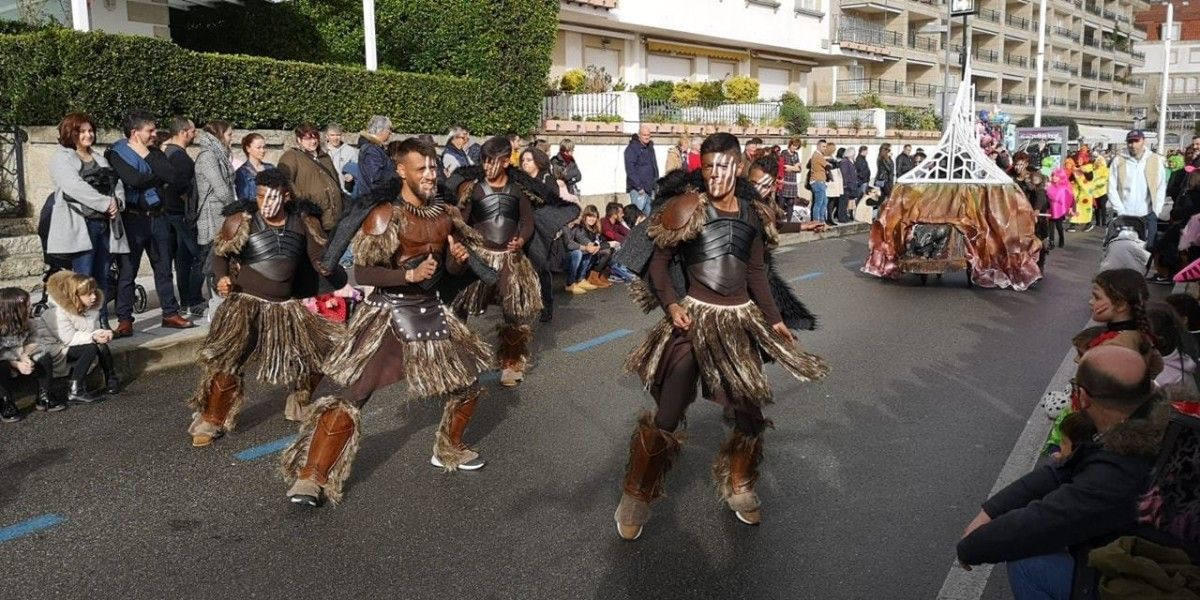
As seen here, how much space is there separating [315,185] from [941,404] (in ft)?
20.6

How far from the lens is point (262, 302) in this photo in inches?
240

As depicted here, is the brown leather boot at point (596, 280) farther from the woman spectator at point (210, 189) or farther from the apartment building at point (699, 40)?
the apartment building at point (699, 40)

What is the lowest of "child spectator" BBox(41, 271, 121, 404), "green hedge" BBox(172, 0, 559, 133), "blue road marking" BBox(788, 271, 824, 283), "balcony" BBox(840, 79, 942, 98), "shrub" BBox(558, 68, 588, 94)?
"blue road marking" BBox(788, 271, 824, 283)

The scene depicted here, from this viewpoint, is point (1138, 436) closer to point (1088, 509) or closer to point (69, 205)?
point (1088, 509)

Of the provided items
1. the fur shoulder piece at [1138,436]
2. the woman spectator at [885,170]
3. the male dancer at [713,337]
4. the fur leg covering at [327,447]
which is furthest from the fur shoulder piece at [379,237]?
the woman spectator at [885,170]

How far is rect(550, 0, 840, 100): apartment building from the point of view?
2748 centimetres

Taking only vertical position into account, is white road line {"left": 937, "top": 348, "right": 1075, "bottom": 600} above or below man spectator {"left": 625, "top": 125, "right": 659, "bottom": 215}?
below

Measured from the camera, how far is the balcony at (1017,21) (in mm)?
63062

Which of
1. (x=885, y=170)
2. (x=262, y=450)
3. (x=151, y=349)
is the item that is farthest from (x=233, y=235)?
(x=885, y=170)

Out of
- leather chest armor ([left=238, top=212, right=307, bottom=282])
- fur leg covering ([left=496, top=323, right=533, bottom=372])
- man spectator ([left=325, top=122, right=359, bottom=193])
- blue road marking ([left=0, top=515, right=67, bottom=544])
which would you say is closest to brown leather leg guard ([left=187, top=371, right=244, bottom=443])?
leather chest armor ([left=238, top=212, right=307, bottom=282])

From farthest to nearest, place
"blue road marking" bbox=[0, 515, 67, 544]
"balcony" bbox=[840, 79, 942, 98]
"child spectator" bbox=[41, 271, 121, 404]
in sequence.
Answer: "balcony" bbox=[840, 79, 942, 98] → "child spectator" bbox=[41, 271, 121, 404] → "blue road marking" bbox=[0, 515, 67, 544]

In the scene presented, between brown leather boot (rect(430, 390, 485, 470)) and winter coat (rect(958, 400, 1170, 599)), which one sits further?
brown leather boot (rect(430, 390, 485, 470))

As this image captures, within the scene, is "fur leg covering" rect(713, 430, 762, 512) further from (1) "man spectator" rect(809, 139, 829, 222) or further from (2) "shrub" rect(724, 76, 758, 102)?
(2) "shrub" rect(724, 76, 758, 102)

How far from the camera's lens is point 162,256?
356 inches
